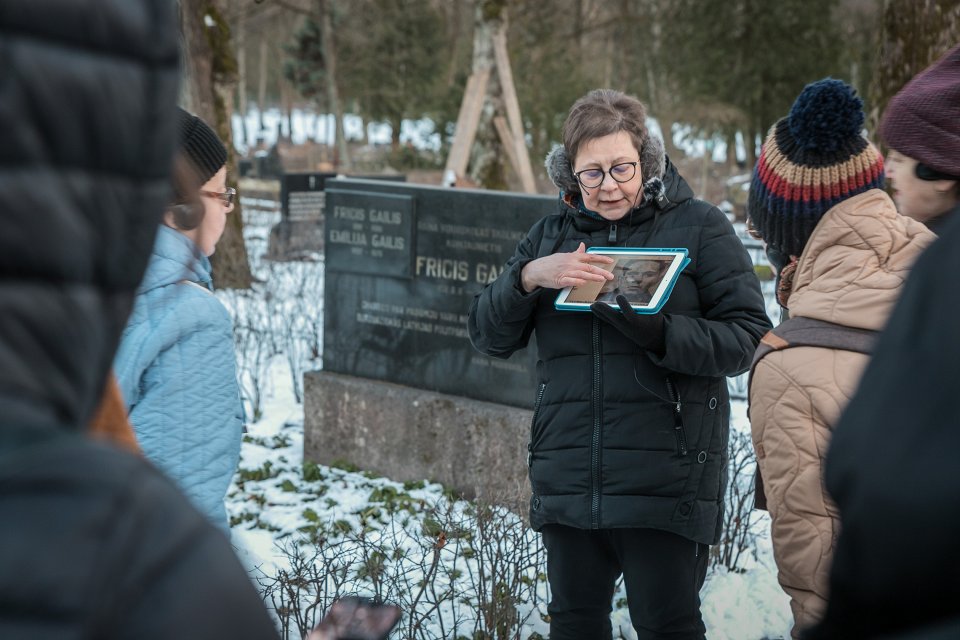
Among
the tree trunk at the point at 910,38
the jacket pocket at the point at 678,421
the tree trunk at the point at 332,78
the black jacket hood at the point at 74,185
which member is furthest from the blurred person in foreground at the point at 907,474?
the tree trunk at the point at 332,78

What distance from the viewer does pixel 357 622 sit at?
111 centimetres

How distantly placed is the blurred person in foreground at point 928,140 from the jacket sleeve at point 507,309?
105cm

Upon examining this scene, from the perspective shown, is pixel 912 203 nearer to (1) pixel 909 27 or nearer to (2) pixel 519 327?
(2) pixel 519 327

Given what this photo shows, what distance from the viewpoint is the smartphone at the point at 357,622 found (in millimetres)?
1093

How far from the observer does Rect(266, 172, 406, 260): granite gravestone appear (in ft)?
43.2

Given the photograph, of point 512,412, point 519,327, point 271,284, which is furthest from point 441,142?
point 519,327

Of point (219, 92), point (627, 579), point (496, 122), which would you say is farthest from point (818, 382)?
point (219, 92)

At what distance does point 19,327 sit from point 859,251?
75.4 inches

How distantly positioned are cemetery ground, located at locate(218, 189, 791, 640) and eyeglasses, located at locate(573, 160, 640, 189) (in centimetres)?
119

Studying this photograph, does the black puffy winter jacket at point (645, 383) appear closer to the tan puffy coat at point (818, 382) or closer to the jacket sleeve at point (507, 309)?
the jacket sleeve at point (507, 309)

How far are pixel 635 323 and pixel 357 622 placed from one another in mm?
1720

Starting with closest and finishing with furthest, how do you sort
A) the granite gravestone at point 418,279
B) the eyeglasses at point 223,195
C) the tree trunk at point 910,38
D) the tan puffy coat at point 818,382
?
the tan puffy coat at point 818,382 → the eyeglasses at point 223,195 → the granite gravestone at point 418,279 → the tree trunk at point 910,38

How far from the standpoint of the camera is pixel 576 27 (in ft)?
75.5

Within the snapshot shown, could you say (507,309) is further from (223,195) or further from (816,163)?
(816,163)
